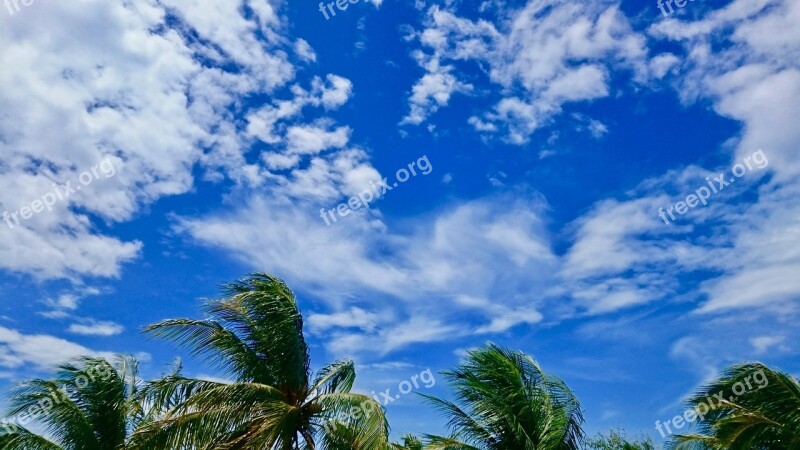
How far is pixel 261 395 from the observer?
14.7 meters

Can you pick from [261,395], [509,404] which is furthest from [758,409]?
[261,395]

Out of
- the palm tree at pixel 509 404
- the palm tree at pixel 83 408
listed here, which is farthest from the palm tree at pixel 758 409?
the palm tree at pixel 83 408

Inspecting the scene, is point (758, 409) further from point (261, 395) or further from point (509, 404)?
point (261, 395)

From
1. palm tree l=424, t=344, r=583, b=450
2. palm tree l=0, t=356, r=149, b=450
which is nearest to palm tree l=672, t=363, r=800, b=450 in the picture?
palm tree l=424, t=344, r=583, b=450

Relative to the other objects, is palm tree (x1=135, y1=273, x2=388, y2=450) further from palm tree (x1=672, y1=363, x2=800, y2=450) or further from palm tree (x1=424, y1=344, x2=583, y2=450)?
palm tree (x1=672, y1=363, x2=800, y2=450)

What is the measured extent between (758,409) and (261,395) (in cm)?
1144

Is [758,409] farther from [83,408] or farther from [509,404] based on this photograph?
[83,408]

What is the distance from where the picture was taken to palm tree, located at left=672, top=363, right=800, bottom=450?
47.2 ft

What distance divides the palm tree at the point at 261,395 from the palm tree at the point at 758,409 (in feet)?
26.0

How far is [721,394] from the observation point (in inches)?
656

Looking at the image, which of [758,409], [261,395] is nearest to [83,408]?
[261,395]

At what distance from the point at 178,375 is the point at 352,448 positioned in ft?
14.6

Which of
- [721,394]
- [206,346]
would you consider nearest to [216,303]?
[206,346]

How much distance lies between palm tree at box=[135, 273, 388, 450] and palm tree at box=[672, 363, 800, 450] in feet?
26.0
